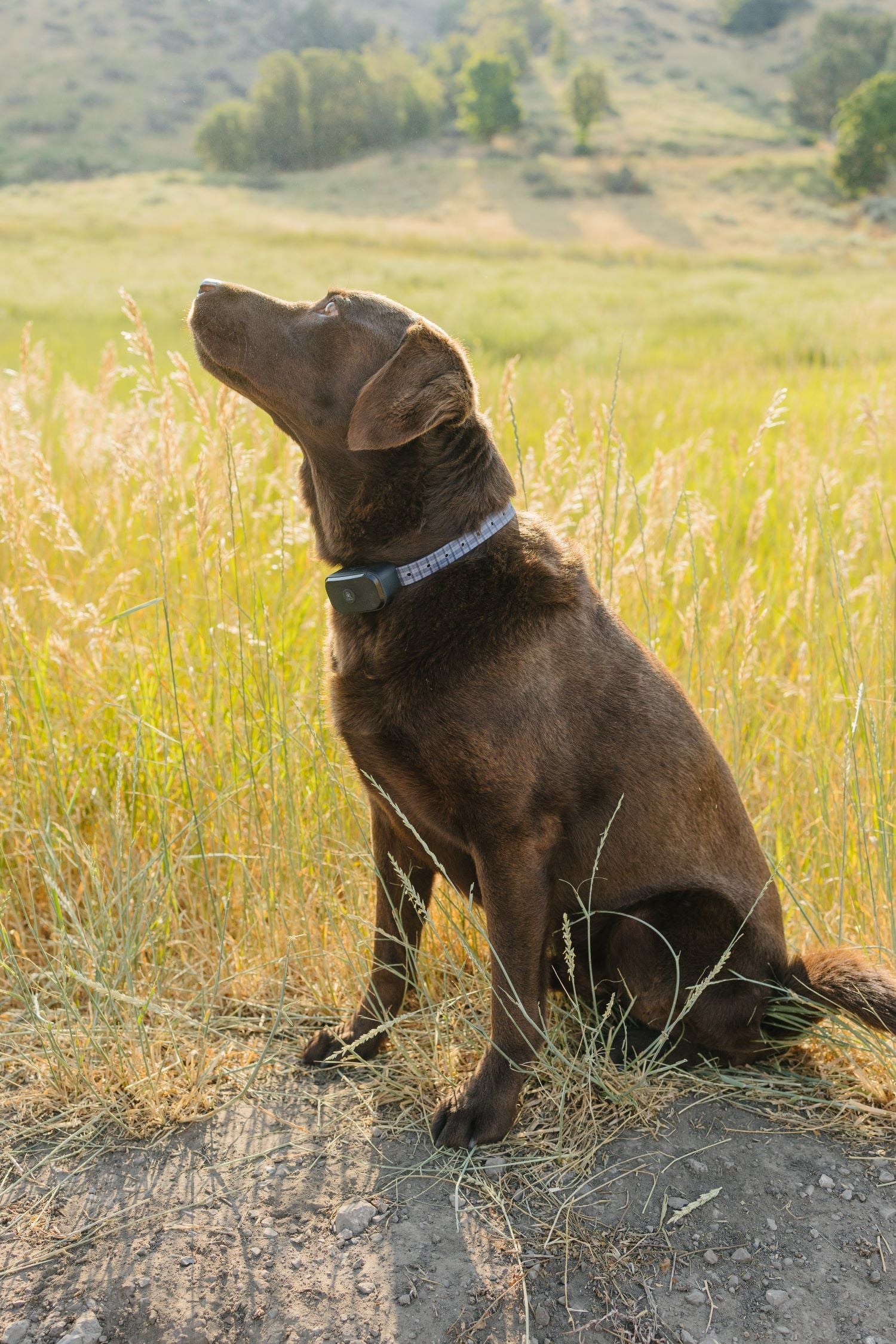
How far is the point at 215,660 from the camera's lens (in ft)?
9.41

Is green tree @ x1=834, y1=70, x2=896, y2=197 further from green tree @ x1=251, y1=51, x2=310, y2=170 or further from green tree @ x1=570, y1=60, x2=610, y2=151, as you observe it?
green tree @ x1=251, y1=51, x2=310, y2=170

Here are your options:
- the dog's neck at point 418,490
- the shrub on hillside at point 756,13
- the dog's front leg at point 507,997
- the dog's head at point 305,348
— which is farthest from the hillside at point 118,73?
the dog's front leg at point 507,997

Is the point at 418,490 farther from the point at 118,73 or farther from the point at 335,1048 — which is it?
the point at 118,73

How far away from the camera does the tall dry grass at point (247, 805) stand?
221cm

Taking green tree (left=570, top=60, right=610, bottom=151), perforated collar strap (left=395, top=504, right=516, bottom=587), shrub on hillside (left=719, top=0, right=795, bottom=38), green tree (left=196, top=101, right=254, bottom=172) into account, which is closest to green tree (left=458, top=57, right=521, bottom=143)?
green tree (left=570, top=60, right=610, bottom=151)

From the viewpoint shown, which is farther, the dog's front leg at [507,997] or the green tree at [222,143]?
the green tree at [222,143]

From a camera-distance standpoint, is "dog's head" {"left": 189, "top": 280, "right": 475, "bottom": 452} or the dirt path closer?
the dirt path

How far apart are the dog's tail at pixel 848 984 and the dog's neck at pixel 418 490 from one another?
4.07 feet

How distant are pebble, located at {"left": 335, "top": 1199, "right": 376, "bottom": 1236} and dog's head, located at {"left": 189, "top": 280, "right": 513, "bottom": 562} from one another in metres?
1.30

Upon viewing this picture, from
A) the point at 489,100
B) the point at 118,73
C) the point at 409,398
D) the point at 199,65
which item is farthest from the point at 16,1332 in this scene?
the point at 199,65

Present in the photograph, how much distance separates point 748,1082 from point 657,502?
5.98 ft

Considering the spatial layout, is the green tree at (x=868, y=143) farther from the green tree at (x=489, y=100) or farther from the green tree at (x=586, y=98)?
the green tree at (x=489, y=100)

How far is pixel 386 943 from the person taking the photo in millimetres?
→ 2369

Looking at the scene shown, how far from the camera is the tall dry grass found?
2215mm
